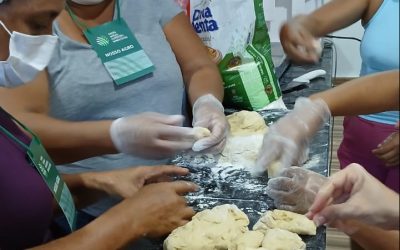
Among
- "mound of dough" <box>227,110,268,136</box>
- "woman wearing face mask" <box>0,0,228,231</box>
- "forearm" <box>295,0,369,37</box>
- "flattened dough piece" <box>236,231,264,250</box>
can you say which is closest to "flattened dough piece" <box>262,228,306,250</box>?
"flattened dough piece" <box>236,231,264,250</box>

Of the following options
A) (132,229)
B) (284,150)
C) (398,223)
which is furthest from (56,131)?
(398,223)

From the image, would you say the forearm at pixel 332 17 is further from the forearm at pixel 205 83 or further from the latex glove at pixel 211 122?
the forearm at pixel 205 83

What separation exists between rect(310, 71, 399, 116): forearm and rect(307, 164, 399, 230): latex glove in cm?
5

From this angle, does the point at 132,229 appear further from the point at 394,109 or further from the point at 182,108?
the point at 394,109

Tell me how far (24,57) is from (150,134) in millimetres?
299

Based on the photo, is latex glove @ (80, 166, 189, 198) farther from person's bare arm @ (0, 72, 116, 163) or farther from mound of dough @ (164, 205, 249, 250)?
mound of dough @ (164, 205, 249, 250)

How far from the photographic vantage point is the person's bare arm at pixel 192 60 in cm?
131

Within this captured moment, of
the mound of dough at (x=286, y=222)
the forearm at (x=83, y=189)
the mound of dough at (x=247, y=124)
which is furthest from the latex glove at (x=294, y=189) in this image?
the forearm at (x=83, y=189)

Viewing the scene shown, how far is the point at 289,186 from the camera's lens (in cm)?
82

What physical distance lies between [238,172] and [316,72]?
1.32 feet

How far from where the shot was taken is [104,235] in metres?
0.83

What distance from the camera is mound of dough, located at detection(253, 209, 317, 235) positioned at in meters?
0.85

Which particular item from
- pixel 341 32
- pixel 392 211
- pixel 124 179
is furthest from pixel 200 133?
pixel 392 211

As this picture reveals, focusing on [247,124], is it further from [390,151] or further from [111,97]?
[390,151]
